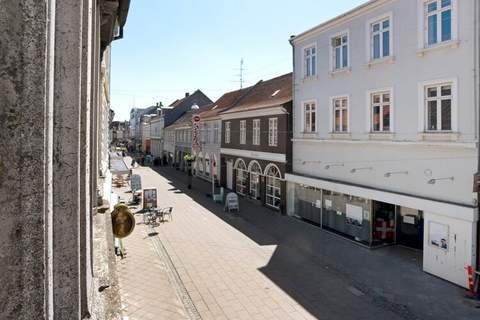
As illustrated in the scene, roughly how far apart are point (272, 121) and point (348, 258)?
1054cm

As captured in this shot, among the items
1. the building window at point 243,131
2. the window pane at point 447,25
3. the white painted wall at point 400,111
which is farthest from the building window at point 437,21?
the building window at point 243,131

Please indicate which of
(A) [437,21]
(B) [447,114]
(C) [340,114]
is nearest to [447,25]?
(A) [437,21]

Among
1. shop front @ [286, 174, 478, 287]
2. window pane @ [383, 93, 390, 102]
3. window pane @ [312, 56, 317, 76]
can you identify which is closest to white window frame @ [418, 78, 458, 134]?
window pane @ [383, 93, 390, 102]

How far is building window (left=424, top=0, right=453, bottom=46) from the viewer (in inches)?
472

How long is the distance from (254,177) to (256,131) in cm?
329

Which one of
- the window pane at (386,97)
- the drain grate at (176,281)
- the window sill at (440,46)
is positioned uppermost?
the window sill at (440,46)

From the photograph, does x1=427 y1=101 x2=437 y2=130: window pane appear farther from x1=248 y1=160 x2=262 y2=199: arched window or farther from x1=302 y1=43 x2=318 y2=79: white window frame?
x1=248 y1=160 x2=262 y2=199: arched window

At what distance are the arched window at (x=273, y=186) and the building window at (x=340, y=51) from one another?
285 inches

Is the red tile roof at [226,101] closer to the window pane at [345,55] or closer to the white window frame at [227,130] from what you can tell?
the white window frame at [227,130]

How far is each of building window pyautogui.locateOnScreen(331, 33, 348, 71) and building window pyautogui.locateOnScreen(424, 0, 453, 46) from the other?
175 inches

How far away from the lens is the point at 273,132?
22.4 metres

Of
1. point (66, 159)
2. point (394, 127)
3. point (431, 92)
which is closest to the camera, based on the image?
point (66, 159)

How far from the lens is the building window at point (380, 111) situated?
14562 mm

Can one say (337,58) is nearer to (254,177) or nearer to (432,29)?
(432,29)
